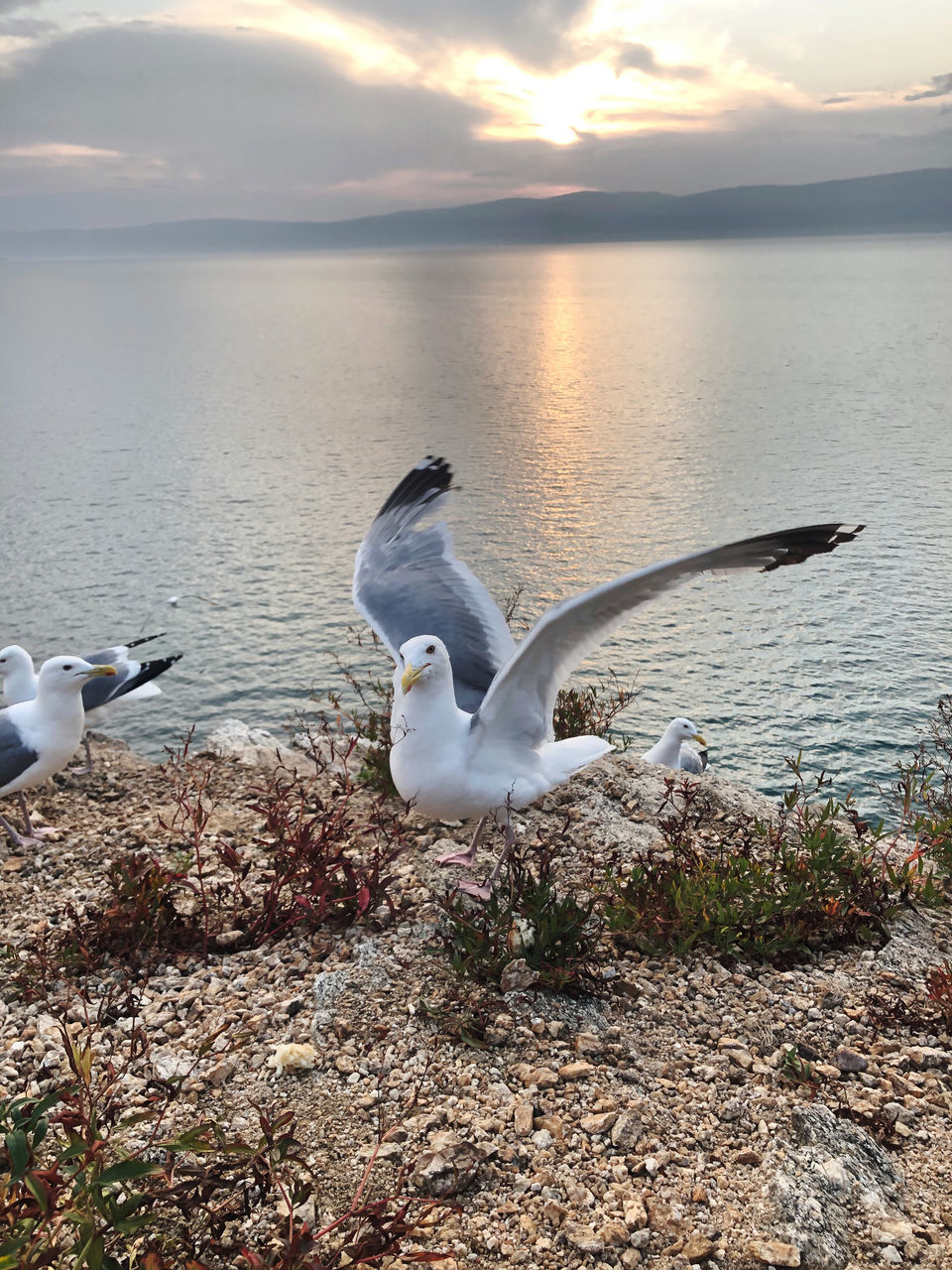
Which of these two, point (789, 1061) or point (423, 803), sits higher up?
point (423, 803)

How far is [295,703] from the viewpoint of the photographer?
12.3m

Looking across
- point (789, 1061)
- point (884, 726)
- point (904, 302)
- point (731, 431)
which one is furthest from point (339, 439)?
point (904, 302)

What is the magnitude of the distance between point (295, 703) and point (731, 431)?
69.1ft

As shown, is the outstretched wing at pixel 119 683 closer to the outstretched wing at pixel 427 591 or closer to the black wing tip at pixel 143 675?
the black wing tip at pixel 143 675

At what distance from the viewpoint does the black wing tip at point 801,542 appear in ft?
14.0

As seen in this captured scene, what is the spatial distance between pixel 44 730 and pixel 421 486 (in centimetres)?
313

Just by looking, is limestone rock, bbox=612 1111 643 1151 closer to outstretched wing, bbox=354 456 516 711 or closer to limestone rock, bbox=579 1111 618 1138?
limestone rock, bbox=579 1111 618 1138

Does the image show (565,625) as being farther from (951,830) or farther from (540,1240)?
(951,830)

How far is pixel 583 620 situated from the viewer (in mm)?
4707

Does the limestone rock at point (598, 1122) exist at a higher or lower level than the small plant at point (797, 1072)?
higher

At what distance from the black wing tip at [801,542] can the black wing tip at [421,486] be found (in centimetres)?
324

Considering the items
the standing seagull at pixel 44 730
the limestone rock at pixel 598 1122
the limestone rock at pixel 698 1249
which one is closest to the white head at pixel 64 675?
the standing seagull at pixel 44 730

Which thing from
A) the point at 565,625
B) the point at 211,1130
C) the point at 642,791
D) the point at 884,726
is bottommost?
the point at 884,726

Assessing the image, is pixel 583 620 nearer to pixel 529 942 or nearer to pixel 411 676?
pixel 411 676
